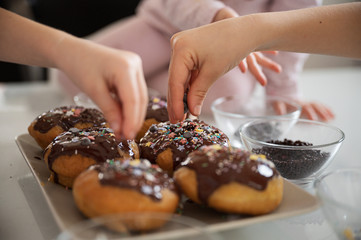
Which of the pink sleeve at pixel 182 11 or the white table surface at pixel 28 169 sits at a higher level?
the pink sleeve at pixel 182 11

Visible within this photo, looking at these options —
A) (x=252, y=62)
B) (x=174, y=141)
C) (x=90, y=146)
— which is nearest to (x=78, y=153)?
(x=90, y=146)

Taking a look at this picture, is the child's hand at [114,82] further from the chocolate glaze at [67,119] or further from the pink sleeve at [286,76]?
the pink sleeve at [286,76]

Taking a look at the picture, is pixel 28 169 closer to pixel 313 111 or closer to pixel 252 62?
pixel 252 62

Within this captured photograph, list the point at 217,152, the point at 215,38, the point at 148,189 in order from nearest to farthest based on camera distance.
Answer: the point at 148,189 < the point at 217,152 < the point at 215,38

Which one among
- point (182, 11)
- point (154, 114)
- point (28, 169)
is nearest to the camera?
point (28, 169)

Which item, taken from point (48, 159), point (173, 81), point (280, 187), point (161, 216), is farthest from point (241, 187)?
point (48, 159)

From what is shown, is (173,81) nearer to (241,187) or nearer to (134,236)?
(241,187)

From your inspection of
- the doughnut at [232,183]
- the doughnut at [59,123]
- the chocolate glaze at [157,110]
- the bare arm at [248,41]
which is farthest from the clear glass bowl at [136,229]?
the chocolate glaze at [157,110]
